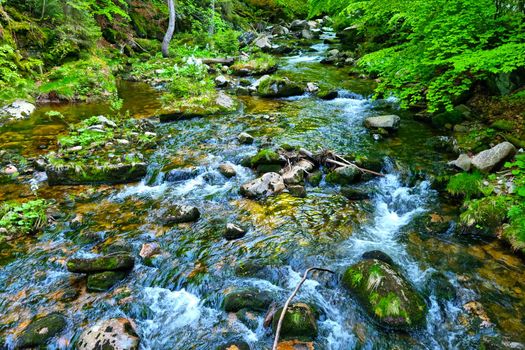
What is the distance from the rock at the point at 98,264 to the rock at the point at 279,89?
356 inches

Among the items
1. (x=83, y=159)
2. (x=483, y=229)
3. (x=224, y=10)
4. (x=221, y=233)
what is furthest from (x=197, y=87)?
(x=224, y=10)

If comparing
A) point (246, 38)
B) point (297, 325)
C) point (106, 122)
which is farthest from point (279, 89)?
point (246, 38)

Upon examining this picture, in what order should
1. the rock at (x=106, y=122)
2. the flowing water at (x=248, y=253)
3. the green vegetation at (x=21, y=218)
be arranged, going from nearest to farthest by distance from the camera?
1. the flowing water at (x=248, y=253)
2. the green vegetation at (x=21, y=218)
3. the rock at (x=106, y=122)

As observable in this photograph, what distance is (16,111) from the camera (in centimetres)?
968

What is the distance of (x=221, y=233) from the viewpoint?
5.23 m

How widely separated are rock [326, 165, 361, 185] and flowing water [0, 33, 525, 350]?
0.23 m

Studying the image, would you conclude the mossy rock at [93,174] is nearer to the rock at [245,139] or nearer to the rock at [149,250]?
the rock at [149,250]

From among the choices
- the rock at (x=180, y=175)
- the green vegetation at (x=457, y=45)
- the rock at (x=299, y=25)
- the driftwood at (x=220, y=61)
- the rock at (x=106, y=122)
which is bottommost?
the rock at (x=180, y=175)

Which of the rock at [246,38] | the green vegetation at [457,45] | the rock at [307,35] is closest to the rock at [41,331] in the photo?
the green vegetation at [457,45]

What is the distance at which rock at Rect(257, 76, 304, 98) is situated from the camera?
474 inches

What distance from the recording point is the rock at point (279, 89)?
12.0m

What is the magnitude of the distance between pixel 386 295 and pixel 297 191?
9.18 feet

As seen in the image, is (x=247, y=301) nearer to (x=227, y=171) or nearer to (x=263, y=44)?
(x=227, y=171)

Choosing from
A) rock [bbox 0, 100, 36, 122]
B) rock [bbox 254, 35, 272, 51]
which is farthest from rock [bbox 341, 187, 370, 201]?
rock [bbox 254, 35, 272, 51]
